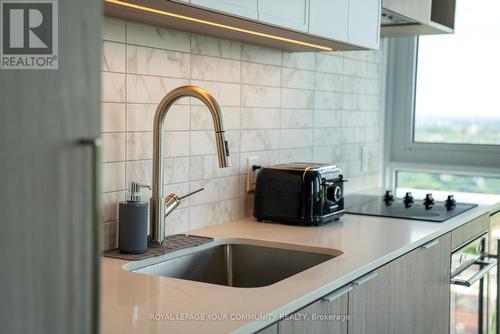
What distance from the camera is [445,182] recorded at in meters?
3.80

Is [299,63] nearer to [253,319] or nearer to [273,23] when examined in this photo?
[273,23]

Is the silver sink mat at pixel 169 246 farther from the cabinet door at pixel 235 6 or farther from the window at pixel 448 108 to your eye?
the window at pixel 448 108

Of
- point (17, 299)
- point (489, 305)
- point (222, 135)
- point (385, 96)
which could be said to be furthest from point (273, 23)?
point (385, 96)

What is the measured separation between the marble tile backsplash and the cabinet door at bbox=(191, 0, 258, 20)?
1.14 feet

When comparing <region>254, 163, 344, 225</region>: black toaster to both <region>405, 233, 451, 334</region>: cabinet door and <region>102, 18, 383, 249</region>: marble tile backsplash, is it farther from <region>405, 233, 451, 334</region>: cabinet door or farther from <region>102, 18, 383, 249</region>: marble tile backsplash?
<region>405, 233, 451, 334</region>: cabinet door

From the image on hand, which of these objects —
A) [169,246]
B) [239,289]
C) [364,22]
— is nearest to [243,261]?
[169,246]

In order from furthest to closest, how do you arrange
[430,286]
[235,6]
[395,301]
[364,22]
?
[364,22] → [430,286] → [395,301] → [235,6]

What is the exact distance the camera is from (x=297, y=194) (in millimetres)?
2363

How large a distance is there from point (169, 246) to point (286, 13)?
2.47 feet

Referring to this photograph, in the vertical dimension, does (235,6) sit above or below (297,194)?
above

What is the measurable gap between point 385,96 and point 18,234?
3317 mm

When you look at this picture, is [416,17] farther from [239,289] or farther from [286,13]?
[239,289]

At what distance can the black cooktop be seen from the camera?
104 inches

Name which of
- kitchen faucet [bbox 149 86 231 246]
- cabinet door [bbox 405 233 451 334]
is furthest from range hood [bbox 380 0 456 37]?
kitchen faucet [bbox 149 86 231 246]
